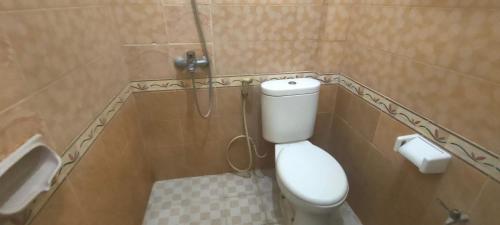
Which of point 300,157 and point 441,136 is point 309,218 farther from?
point 441,136

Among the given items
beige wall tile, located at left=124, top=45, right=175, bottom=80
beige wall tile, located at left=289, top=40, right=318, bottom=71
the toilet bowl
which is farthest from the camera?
beige wall tile, located at left=289, top=40, right=318, bottom=71

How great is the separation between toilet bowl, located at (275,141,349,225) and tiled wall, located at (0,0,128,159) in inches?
35.9

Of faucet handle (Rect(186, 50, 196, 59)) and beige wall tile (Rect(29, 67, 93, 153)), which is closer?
beige wall tile (Rect(29, 67, 93, 153))

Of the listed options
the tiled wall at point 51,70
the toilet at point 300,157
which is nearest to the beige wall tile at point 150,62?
the tiled wall at point 51,70

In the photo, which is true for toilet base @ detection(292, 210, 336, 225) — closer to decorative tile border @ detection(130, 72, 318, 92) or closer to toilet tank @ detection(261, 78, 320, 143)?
toilet tank @ detection(261, 78, 320, 143)

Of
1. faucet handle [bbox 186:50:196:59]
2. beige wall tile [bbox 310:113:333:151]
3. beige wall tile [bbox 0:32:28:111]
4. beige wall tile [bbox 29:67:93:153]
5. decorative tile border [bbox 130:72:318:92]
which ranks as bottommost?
beige wall tile [bbox 310:113:333:151]

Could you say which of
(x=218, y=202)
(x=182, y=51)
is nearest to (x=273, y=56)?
(x=182, y=51)

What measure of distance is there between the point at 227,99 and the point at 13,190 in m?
1.12

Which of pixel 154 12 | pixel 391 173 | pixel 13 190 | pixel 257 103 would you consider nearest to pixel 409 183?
pixel 391 173

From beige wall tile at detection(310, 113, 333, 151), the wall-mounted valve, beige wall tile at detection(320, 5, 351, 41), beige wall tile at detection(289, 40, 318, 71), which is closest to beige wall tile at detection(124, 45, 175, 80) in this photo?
beige wall tile at detection(289, 40, 318, 71)

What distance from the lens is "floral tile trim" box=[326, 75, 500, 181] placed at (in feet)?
2.41

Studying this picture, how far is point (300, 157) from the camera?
4.33ft

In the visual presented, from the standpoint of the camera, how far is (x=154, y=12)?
124 centimetres

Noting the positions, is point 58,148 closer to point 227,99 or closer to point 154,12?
point 154,12
